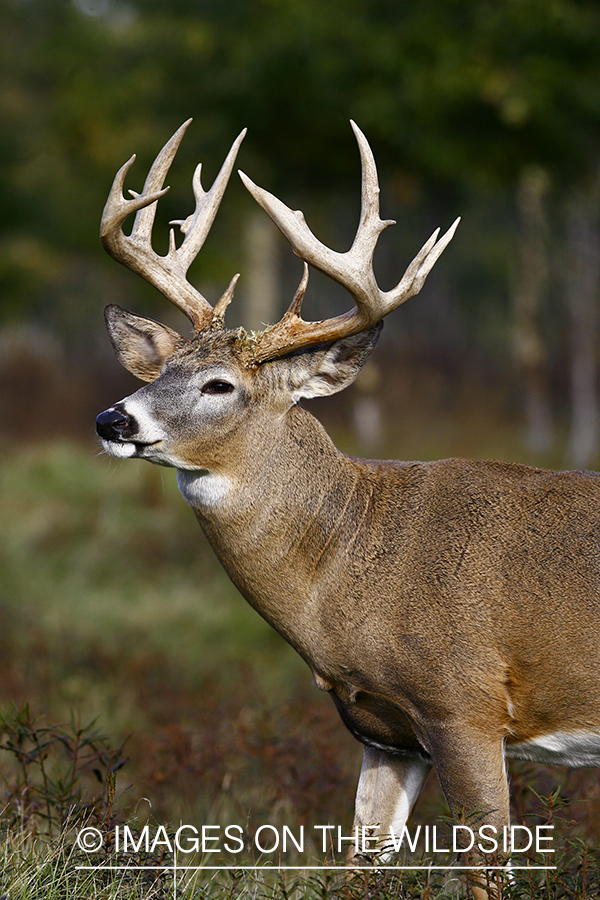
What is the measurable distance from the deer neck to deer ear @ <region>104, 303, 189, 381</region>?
0.71 metres

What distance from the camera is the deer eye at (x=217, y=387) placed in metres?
4.39

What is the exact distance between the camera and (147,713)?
7598 millimetres

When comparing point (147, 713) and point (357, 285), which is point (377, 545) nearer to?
point (357, 285)

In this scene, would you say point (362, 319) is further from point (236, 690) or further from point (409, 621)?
point (236, 690)

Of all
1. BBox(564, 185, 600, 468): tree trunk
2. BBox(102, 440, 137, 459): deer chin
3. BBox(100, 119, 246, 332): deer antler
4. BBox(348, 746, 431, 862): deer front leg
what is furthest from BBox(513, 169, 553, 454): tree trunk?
BBox(102, 440, 137, 459): deer chin

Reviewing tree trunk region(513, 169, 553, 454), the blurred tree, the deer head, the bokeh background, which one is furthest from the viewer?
tree trunk region(513, 169, 553, 454)

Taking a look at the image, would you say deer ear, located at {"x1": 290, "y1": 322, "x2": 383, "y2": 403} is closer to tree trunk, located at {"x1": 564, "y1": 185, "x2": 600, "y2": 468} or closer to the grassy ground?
the grassy ground

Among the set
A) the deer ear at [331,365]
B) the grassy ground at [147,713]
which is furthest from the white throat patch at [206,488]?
the grassy ground at [147,713]

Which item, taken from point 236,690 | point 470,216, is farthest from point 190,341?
point 470,216

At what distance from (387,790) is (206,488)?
1.38m

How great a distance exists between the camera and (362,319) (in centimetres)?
450

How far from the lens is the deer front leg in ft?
14.8

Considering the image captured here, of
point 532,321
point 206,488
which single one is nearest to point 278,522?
point 206,488

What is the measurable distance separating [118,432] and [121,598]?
21.5ft
